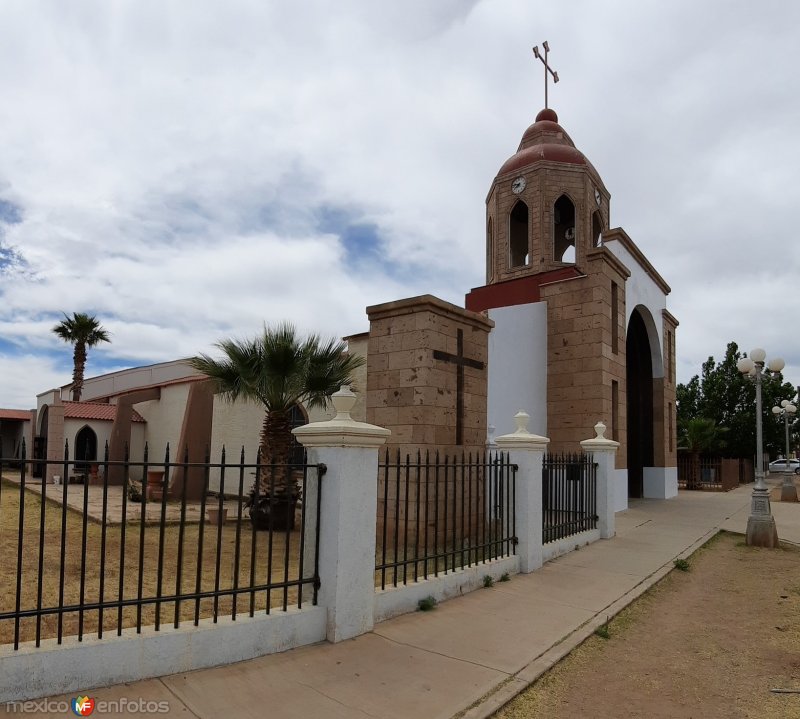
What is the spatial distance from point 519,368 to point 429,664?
1148cm

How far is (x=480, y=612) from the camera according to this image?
19.7ft

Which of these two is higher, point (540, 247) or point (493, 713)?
point (540, 247)

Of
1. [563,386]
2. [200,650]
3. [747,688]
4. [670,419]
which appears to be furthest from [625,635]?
[670,419]

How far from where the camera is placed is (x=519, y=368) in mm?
15516

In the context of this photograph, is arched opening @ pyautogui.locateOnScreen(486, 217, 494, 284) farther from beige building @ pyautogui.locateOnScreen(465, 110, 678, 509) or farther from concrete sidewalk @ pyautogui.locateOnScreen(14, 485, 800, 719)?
concrete sidewalk @ pyautogui.locateOnScreen(14, 485, 800, 719)

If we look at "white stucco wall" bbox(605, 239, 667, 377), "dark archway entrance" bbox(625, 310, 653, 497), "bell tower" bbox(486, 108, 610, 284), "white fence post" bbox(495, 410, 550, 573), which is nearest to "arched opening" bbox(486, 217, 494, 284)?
"bell tower" bbox(486, 108, 610, 284)

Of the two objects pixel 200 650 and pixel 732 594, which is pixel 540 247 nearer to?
pixel 732 594

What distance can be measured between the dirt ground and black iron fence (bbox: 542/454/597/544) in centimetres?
180

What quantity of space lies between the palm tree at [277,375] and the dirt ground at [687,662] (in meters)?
7.51

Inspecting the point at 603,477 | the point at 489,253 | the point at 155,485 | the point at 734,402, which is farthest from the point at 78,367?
the point at 734,402

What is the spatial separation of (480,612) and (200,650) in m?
2.92

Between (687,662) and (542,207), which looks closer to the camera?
(687,662)

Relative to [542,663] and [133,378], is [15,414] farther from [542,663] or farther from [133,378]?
[542,663]

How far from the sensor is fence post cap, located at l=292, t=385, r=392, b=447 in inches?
201
